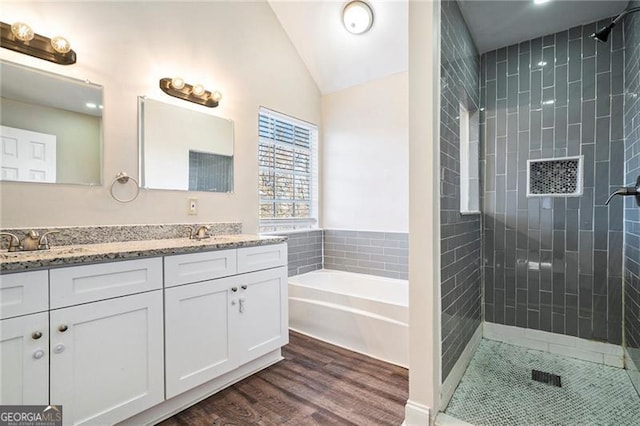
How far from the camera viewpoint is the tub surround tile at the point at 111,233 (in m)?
1.70

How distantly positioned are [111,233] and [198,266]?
637 mm

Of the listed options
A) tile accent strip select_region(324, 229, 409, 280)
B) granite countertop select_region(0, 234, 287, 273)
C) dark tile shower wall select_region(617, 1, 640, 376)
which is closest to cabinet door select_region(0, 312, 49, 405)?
granite countertop select_region(0, 234, 287, 273)

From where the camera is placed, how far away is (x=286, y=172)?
3.41m

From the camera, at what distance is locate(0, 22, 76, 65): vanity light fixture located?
155cm

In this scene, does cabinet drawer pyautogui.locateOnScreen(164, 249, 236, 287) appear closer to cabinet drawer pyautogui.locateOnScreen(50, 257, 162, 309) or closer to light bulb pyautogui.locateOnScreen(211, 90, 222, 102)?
cabinet drawer pyautogui.locateOnScreen(50, 257, 162, 309)

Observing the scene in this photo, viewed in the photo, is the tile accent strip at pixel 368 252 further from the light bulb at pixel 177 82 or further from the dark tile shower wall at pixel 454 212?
the light bulb at pixel 177 82

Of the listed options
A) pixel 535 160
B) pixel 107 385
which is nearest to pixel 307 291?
pixel 107 385

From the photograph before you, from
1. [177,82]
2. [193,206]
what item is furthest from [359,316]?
[177,82]

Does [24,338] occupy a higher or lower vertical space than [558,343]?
higher

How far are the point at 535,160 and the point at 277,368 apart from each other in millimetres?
2554

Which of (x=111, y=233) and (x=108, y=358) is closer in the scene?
(x=108, y=358)

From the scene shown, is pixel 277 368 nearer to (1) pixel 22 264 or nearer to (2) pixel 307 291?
(2) pixel 307 291

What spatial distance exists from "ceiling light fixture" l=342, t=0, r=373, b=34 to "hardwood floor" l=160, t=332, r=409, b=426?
2.90 m

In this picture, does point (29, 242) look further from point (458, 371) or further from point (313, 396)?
point (458, 371)
